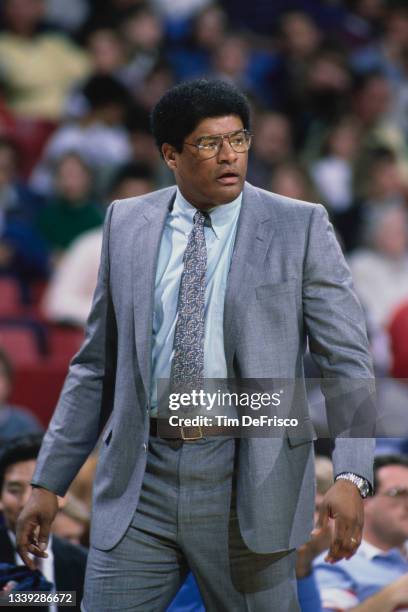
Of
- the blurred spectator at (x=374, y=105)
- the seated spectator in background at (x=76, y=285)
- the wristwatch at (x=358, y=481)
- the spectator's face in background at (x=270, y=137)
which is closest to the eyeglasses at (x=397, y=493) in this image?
the wristwatch at (x=358, y=481)

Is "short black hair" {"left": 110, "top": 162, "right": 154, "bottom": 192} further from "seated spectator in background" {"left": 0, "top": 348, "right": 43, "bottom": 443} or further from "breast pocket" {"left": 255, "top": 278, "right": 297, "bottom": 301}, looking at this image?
"breast pocket" {"left": 255, "top": 278, "right": 297, "bottom": 301}

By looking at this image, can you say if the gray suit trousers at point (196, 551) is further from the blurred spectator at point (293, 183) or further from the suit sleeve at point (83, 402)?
the blurred spectator at point (293, 183)

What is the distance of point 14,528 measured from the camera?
11.2 ft

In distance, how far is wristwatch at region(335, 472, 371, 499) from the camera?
2291 millimetres

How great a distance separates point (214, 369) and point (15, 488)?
1.29 m

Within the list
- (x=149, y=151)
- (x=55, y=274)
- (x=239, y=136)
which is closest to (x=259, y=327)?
(x=239, y=136)

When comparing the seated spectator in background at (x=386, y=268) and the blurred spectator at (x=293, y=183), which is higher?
the blurred spectator at (x=293, y=183)

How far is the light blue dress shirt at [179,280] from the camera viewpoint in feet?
7.95

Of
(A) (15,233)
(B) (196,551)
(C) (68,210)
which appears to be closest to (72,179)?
(C) (68,210)

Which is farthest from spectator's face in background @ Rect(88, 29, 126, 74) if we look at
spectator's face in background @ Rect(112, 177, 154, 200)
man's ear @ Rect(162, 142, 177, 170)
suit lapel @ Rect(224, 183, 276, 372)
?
suit lapel @ Rect(224, 183, 276, 372)

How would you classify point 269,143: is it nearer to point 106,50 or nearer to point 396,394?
point 106,50

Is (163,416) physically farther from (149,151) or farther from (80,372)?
(149,151)

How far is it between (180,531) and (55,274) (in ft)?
12.8

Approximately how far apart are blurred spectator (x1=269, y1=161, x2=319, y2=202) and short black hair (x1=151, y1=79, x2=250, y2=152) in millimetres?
4158
